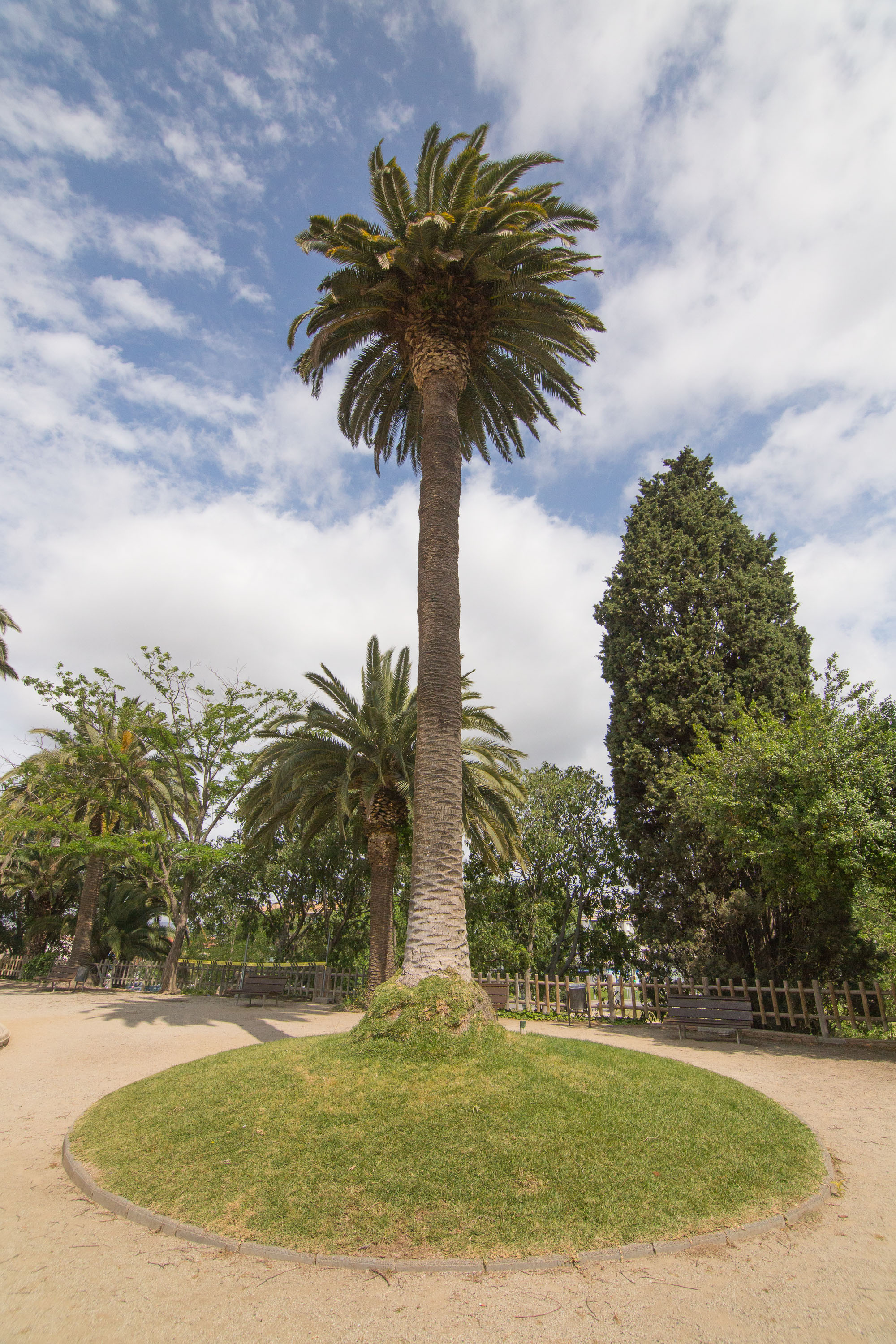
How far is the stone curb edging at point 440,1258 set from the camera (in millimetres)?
4441

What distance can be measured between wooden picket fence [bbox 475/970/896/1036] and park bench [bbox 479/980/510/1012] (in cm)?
2

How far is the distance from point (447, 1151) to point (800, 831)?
429 inches

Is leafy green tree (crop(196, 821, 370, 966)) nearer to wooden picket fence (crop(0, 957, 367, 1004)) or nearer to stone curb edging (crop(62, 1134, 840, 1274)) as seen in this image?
wooden picket fence (crop(0, 957, 367, 1004))

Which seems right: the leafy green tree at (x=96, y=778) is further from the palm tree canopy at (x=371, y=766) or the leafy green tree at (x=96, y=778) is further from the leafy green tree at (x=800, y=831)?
the leafy green tree at (x=800, y=831)

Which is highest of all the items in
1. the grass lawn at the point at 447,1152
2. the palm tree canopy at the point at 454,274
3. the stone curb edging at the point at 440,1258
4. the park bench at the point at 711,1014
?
the palm tree canopy at the point at 454,274

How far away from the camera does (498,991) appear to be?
57.2 feet

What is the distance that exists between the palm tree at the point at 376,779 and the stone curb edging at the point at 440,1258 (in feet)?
39.3

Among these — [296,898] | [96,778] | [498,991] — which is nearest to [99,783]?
[96,778]

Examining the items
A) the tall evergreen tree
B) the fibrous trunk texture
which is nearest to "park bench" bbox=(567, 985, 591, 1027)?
the tall evergreen tree

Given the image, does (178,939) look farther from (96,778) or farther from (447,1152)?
(447,1152)

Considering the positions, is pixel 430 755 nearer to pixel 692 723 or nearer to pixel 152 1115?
pixel 152 1115

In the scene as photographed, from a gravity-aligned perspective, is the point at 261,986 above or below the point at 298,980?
below

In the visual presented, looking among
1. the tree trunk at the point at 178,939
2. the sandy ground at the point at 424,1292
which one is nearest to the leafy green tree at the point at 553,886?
the tree trunk at the point at 178,939

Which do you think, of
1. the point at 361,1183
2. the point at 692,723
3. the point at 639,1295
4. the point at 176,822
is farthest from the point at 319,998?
the point at 639,1295
